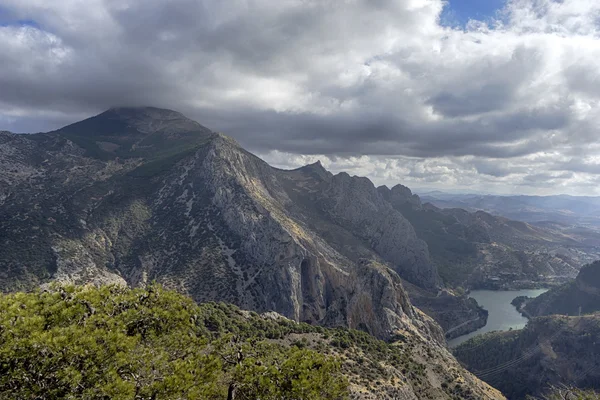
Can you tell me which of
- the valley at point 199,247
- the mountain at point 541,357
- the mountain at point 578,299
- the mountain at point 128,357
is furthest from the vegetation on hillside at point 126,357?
the mountain at point 578,299

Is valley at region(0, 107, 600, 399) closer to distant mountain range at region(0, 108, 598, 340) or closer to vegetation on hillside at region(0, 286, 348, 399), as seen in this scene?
distant mountain range at region(0, 108, 598, 340)

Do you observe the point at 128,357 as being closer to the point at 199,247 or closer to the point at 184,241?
the point at 199,247

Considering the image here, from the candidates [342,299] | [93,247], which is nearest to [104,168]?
[93,247]

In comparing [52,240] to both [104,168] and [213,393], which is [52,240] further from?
[213,393]

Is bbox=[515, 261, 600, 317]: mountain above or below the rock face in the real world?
below

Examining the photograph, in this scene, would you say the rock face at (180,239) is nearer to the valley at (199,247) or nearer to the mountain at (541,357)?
the valley at (199,247)

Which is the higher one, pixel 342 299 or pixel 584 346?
pixel 342 299

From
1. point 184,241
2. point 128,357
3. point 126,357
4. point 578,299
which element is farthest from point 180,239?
point 578,299

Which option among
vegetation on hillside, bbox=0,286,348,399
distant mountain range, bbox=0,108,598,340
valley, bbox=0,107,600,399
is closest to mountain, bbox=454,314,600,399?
valley, bbox=0,107,600,399
